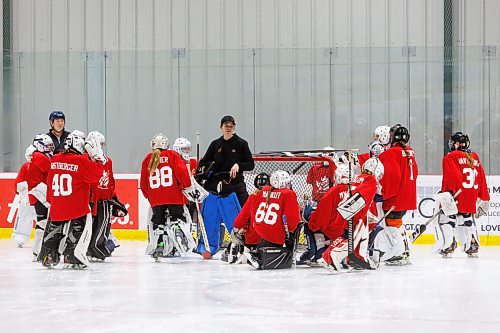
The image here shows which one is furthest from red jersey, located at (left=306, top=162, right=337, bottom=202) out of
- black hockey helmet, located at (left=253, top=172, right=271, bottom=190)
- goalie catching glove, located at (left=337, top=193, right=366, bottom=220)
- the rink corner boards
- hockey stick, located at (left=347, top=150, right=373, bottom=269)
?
the rink corner boards

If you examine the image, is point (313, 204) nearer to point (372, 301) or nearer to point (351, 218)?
point (351, 218)

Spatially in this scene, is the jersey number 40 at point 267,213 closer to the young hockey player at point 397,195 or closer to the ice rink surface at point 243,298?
the ice rink surface at point 243,298

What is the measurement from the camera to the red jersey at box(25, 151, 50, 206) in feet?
27.8

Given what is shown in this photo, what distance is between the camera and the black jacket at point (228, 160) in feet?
28.6

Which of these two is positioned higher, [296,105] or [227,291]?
[296,105]

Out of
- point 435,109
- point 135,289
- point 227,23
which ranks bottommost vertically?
point 135,289

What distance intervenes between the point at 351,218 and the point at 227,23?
231 inches

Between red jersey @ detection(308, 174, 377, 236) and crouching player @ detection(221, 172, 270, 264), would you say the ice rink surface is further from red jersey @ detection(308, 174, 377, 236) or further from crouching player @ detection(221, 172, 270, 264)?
red jersey @ detection(308, 174, 377, 236)

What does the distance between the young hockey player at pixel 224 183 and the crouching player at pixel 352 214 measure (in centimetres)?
116

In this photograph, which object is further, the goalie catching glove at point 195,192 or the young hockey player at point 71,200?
the goalie catching glove at point 195,192

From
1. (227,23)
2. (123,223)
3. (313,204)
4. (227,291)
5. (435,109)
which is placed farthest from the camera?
(227,23)

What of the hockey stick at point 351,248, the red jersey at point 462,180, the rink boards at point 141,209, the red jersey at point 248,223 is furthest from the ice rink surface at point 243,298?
the rink boards at point 141,209

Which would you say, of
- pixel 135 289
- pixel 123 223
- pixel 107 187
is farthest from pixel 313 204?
pixel 123 223

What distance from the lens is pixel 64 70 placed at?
12508 mm
